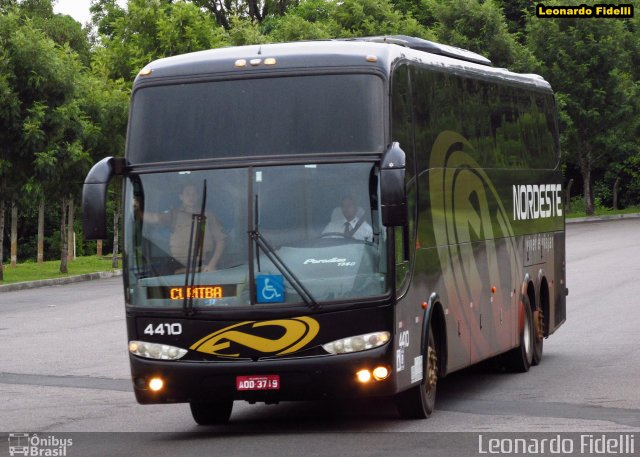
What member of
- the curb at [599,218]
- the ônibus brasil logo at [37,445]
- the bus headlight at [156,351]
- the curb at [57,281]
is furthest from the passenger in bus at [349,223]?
the curb at [599,218]

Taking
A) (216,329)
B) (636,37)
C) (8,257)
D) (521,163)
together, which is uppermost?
(636,37)

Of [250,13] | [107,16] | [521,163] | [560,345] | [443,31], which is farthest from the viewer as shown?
[250,13]

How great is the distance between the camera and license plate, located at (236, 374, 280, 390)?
1066cm

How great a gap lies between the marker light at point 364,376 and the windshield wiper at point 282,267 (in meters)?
0.58

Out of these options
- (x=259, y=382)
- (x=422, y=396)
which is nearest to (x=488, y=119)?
(x=422, y=396)

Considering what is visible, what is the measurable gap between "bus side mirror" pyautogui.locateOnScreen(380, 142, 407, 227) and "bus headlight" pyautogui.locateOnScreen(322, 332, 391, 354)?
87 centimetres

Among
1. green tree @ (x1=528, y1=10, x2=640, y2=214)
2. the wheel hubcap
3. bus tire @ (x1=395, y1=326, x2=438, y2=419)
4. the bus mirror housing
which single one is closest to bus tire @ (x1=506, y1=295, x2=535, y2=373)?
the wheel hubcap

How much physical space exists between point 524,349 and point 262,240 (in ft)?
20.1

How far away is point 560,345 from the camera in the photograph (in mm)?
19078

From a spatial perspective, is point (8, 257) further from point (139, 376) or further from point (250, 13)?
point (139, 376)

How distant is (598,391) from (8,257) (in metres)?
57.1

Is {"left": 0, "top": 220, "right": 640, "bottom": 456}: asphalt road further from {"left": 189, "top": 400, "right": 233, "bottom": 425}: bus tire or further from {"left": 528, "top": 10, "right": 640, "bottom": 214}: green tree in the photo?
{"left": 528, "top": 10, "right": 640, "bottom": 214}: green tree

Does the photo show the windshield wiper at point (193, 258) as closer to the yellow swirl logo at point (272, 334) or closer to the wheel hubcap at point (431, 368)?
the yellow swirl logo at point (272, 334)

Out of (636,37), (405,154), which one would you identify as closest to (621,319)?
(405,154)
